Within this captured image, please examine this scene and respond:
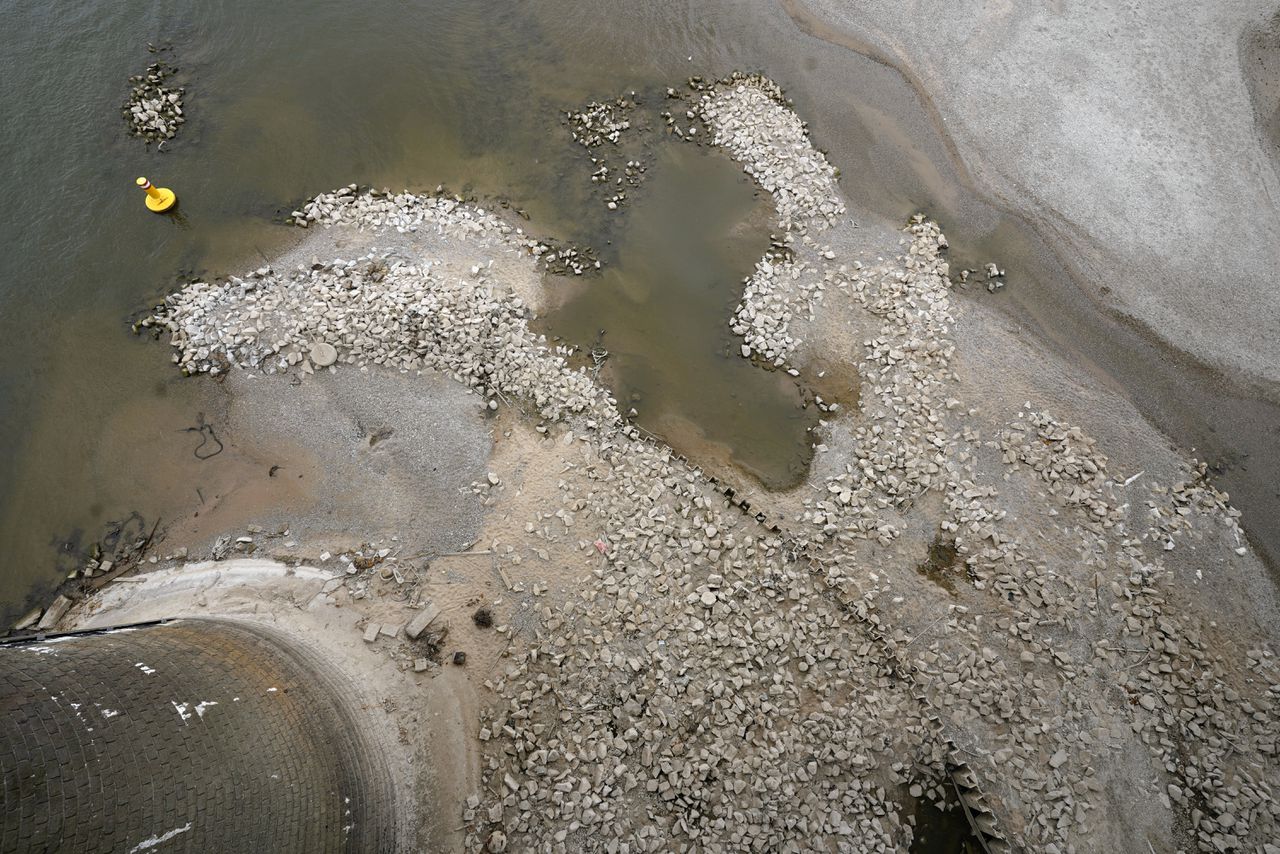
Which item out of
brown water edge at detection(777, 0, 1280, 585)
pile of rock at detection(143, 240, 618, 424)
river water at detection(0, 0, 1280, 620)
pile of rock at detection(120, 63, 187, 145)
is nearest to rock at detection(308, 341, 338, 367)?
pile of rock at detection(143, 240, 618, 424)

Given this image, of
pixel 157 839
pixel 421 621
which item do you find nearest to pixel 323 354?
pixel 421 621

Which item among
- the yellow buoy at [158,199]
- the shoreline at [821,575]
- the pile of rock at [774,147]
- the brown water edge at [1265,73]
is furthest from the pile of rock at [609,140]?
the brown water edge at [1265,73]

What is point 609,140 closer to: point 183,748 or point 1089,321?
point 1089,321

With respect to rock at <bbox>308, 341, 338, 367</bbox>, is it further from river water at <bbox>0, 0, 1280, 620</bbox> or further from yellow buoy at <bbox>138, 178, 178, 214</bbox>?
yellow buoy at <bbox>138, 178, 178, 214</bbox>

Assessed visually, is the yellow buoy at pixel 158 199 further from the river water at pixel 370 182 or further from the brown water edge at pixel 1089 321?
the brown water edge at pixel 1089 321

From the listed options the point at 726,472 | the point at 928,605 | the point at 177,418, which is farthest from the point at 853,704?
the point at 177,418
